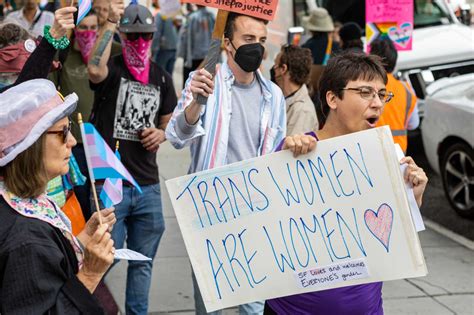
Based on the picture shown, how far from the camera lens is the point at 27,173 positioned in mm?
2656

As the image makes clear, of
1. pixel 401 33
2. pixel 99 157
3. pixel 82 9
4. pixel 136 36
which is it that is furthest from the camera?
pixel 401 33

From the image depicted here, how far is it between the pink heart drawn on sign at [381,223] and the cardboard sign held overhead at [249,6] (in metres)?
1.27

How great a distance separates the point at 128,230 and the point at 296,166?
2202mm

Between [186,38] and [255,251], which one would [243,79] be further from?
[186,38]

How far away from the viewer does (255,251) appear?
10.6ft

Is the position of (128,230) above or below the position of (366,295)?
below

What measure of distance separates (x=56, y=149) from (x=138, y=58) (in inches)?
94.4

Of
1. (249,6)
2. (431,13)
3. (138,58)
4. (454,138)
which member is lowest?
(454,138)

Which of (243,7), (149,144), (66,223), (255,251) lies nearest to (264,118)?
(243,7)

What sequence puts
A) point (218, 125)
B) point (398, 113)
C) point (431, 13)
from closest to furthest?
1. point (218, 125)
2. point (398, 113)
3. point (431, 13)

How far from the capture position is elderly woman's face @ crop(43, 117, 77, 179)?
2701mm

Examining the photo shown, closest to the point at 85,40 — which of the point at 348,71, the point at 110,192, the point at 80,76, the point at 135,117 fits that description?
the point at 80,76

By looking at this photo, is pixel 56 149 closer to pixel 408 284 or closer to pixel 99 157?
pixel 99 157

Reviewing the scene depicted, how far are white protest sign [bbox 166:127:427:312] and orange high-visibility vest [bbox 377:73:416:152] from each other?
3048 mm
